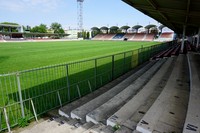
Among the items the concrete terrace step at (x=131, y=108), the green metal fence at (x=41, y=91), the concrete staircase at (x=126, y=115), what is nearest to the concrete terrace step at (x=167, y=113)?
the concrete staircase at (x=126, y=115)

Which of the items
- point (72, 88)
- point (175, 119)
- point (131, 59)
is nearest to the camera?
point (175, 119)

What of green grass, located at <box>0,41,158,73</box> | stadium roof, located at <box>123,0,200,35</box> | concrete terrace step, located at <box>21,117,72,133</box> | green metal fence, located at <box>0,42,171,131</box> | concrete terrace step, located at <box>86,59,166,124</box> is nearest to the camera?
concrete terrace step, located at <box>21,117,72,133</box>

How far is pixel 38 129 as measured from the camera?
13.5 ft

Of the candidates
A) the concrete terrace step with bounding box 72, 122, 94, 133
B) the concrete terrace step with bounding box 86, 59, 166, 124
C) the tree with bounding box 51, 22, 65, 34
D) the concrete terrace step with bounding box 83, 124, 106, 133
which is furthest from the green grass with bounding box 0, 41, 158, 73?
the tree with bounding box 51, 22, 65, 34

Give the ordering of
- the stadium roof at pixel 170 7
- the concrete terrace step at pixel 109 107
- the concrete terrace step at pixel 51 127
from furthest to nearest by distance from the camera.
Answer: the stadium roof at pixel 170 7 < the concrete terrace step at pixel 109 107 < the concrete terrace step at pixel 51 127

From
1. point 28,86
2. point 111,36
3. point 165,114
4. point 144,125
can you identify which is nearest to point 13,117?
point 28,86

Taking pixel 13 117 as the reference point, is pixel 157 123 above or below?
above

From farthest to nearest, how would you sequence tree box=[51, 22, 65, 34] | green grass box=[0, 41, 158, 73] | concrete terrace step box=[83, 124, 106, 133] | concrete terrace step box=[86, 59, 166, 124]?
tree box=[51, 22, 65, 34], green grass box=[0, 41, 158, 73], concrete terrace step box=[86, 59, 166, 124], concrete terrace step box=[83, 124, 106, 133]

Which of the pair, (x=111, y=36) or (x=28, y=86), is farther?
(x=111, y=36)

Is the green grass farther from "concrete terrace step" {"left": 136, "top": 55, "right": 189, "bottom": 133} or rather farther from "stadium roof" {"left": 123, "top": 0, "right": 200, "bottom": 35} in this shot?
"concrete terrace step" {"left": 136, "top": 55, "right": 189, "bottom": 133}

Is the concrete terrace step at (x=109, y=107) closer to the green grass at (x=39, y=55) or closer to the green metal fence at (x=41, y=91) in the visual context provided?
the green metal fence at (x=41, y=91)

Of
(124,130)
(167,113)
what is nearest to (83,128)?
(124,130)

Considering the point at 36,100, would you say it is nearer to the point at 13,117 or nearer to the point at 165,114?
the point at 13,117

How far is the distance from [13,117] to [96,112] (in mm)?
2420
